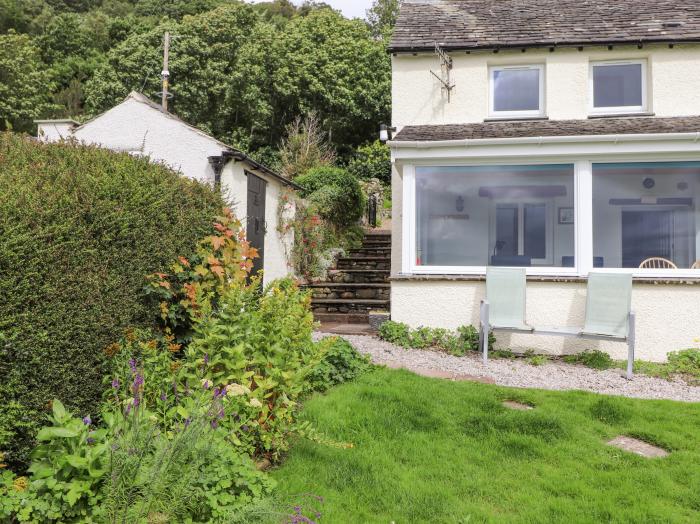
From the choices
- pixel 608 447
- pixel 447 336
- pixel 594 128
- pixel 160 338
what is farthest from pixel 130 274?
pixel 594 128

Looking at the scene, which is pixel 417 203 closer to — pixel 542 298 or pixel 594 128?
pixel 542 298

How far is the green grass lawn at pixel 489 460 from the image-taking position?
308 centimetres

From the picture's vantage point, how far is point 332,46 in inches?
1149

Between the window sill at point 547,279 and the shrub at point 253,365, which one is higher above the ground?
the window sill at point 547,279

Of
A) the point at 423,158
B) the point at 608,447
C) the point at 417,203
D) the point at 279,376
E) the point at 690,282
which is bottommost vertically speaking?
the point at 608,447

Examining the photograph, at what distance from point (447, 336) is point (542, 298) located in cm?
170

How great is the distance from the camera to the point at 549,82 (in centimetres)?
973

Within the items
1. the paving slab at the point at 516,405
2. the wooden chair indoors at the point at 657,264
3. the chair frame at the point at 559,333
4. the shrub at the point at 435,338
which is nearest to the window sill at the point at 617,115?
the wooden chair indoors at the point at 657,264

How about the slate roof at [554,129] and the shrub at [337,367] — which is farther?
the slate roof at [554,129]

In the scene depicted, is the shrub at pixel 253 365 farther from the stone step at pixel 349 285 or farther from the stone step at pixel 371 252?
the stone step at pixel 371 252

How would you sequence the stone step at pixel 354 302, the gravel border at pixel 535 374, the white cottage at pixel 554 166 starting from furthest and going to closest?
the stone step at pixel 354 302
the white cottage at pixel 554 166
the gravel border at pixel 535 374

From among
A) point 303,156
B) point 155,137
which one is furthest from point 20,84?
point 155,137

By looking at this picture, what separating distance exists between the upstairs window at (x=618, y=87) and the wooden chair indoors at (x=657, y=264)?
3332mm

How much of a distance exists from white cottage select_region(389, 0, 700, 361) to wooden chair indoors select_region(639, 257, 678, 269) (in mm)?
19
